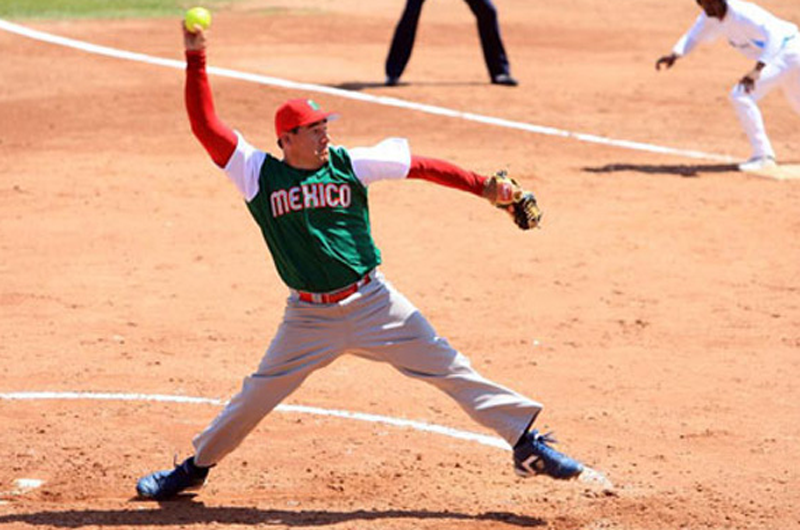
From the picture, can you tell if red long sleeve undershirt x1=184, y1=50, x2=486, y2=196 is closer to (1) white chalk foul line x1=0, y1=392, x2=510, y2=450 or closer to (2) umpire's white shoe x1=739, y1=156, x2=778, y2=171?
(1) white chalk foul line x1=0, y1=392, x2=510, y2=450

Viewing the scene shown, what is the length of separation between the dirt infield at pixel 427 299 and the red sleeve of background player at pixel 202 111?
6.34ft

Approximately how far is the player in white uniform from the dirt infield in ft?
1.83

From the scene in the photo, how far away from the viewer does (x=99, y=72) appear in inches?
797

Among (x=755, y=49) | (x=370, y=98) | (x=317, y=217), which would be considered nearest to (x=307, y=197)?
(x=317, y=217)

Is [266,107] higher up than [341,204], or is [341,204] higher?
[341,204]

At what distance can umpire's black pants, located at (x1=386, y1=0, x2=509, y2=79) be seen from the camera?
1989cm

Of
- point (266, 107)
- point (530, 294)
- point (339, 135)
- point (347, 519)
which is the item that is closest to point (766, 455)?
point (347, 519)

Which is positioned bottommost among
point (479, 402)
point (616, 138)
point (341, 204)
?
point (616, 138)

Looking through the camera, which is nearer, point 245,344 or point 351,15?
point 245,344

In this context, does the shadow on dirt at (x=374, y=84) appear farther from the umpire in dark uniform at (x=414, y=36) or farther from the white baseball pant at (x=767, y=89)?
the white baseball pant at (x=767, y=89)

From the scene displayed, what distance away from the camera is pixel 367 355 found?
25.0 feet

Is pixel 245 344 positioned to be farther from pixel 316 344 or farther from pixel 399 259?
pixel 316 344

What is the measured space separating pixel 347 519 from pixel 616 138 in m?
11.1

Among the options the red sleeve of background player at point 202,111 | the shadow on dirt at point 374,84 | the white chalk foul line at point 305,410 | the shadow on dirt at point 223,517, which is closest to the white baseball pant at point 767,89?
the shadow on dirt at point 374,84
